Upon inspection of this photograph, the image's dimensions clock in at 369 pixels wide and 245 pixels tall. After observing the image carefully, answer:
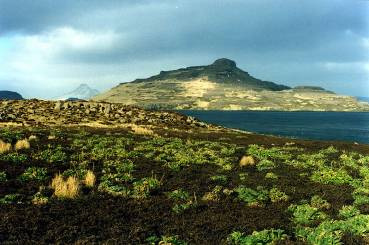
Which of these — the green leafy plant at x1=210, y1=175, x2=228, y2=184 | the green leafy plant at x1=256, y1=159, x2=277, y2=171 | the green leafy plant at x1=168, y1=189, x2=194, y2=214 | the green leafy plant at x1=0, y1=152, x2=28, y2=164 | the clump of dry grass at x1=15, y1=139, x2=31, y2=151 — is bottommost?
the green leafy plant at x1=168, y1=189, x2=194, y2=214

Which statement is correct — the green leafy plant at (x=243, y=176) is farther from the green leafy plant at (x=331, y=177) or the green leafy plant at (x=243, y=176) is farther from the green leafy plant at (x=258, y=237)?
the green leafy plant at (x=258, y=237)

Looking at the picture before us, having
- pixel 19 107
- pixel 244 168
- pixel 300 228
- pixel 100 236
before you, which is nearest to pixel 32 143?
pixel 244 168

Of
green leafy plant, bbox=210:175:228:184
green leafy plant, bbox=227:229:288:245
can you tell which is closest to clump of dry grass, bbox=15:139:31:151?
green leafy plant, bbox=210:175:228:184

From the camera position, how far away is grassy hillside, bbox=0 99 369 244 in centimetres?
1611

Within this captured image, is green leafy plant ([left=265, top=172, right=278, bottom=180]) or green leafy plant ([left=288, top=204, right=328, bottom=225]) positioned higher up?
green leafy plant ([left=265, top=172, right=278, bottom=180])

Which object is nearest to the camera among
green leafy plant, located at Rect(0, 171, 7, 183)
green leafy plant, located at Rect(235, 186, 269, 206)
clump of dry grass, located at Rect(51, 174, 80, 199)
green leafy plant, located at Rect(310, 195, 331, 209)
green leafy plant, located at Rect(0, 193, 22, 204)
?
green leafy plant, located at Rect(0, 193, 22, 204)

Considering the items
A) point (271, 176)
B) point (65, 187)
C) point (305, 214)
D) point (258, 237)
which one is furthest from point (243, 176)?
point (258, 237)

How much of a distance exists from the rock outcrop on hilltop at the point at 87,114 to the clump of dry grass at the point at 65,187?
1825 inches

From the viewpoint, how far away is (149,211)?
19062mm

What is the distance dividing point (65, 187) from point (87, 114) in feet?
196

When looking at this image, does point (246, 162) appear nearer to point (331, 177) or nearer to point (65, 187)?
point (331, 177)

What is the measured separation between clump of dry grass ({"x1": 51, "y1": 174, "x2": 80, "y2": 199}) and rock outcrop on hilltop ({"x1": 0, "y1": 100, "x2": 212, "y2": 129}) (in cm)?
4636

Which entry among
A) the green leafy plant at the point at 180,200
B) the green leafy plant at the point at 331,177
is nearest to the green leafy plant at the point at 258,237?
the green leafy plant at the point at 180,200

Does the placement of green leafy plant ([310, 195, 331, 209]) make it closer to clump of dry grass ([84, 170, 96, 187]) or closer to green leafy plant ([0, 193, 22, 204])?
clump of dry grass ([84, 170, 96, 187])
